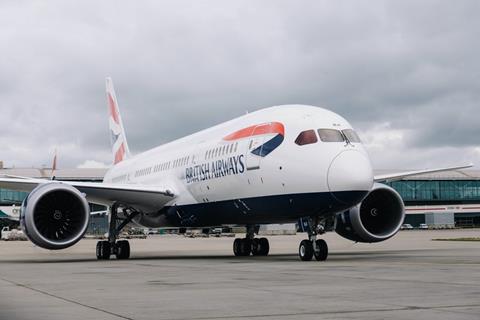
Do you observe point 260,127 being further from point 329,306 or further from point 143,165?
point 329,306

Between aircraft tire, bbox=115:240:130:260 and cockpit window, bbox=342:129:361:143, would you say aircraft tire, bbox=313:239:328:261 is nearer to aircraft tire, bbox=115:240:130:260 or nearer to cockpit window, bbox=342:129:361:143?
cockpit window, bbox=342:129:361:143

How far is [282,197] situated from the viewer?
18641 mm

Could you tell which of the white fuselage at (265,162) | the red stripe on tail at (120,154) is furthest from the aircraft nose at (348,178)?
the red stripe on tail at (120,154)

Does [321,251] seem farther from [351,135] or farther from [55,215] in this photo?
[55,215]

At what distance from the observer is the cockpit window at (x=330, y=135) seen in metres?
18.2

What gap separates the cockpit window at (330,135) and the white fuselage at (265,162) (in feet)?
0.41

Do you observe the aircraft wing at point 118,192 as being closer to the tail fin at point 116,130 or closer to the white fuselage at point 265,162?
the white fuselage at point 265,162

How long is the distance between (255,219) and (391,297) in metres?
12.3

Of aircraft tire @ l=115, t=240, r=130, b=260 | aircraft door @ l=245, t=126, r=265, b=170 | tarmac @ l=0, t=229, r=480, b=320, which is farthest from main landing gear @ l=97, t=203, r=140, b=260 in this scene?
tarmac @ l=0, t=229, r=480, b=320

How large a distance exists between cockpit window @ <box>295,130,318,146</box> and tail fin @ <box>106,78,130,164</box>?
17.8 meters

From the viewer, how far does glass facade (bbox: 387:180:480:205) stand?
125 metres

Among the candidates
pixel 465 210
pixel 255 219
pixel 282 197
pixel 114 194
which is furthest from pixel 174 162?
pixel 465 210

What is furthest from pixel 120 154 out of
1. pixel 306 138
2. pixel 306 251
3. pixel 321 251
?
pixel 321 251

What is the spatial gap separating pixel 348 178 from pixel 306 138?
1836 millimetres
